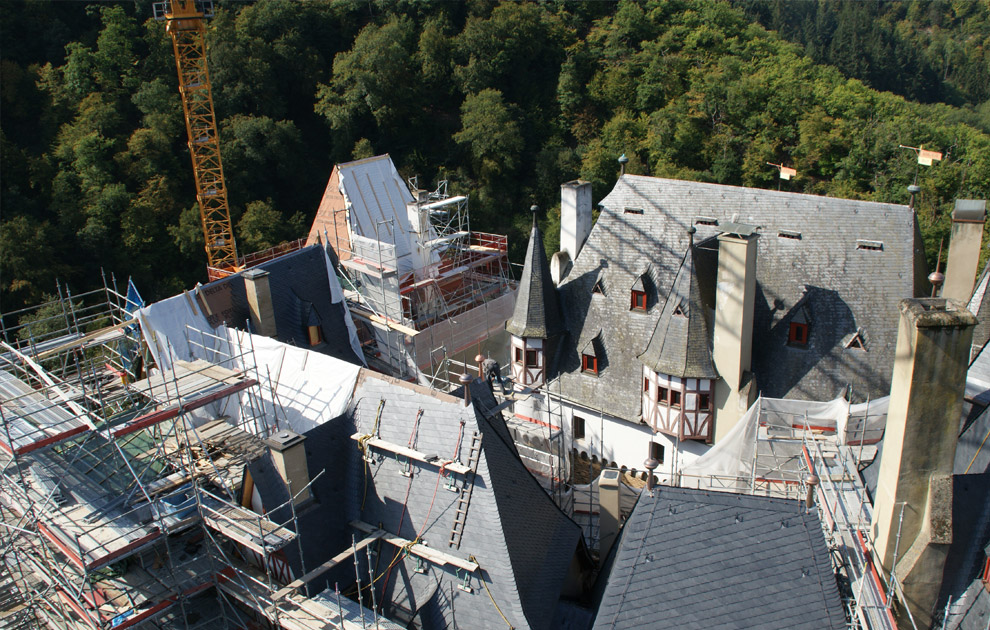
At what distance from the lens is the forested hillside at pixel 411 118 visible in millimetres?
42000

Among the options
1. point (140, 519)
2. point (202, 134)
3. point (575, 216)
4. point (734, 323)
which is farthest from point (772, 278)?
point (202, 134)

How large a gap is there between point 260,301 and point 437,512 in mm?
8994

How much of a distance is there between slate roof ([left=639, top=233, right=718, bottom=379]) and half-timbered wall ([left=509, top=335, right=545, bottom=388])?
12.4ft

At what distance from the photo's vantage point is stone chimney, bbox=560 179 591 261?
23.5 m

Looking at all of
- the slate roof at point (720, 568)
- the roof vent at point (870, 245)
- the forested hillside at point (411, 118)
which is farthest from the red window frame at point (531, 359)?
the forested hillside at point (411, 118)

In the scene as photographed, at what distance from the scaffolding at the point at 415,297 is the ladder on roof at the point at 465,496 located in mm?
12823

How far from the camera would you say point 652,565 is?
11.1 metres

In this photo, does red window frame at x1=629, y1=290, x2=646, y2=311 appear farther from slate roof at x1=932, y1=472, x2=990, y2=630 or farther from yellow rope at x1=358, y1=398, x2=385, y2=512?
slate roof at x1=932, y1=472, x2=990, y2=630

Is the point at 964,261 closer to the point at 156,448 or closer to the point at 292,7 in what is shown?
the point at 156,448

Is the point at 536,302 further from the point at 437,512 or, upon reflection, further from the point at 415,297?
the point at 437,512

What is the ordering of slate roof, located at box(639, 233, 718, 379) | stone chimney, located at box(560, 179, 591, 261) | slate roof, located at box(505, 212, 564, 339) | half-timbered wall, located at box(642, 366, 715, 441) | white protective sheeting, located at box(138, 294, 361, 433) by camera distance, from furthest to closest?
stone chimney, located at box(560, 179, 591, 261) < slate roof, located at box(505, 212, 564, 339) < half-timbered wall, located at box(642, 366, 715, 441) < slate roof, located at box(639, 233, 718, 379) < white protective sheeting, located at box(138, 294, 361, 433)

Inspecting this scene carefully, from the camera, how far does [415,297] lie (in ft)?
99.3

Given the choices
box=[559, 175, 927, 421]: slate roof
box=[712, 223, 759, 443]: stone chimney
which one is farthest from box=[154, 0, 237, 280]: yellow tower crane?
box=[712, 223, 759, 443]: stone chimney

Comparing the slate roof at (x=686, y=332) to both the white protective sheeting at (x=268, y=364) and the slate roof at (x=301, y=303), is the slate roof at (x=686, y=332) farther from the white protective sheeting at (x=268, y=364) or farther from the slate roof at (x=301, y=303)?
the slate roof at (x=301, y=303)
